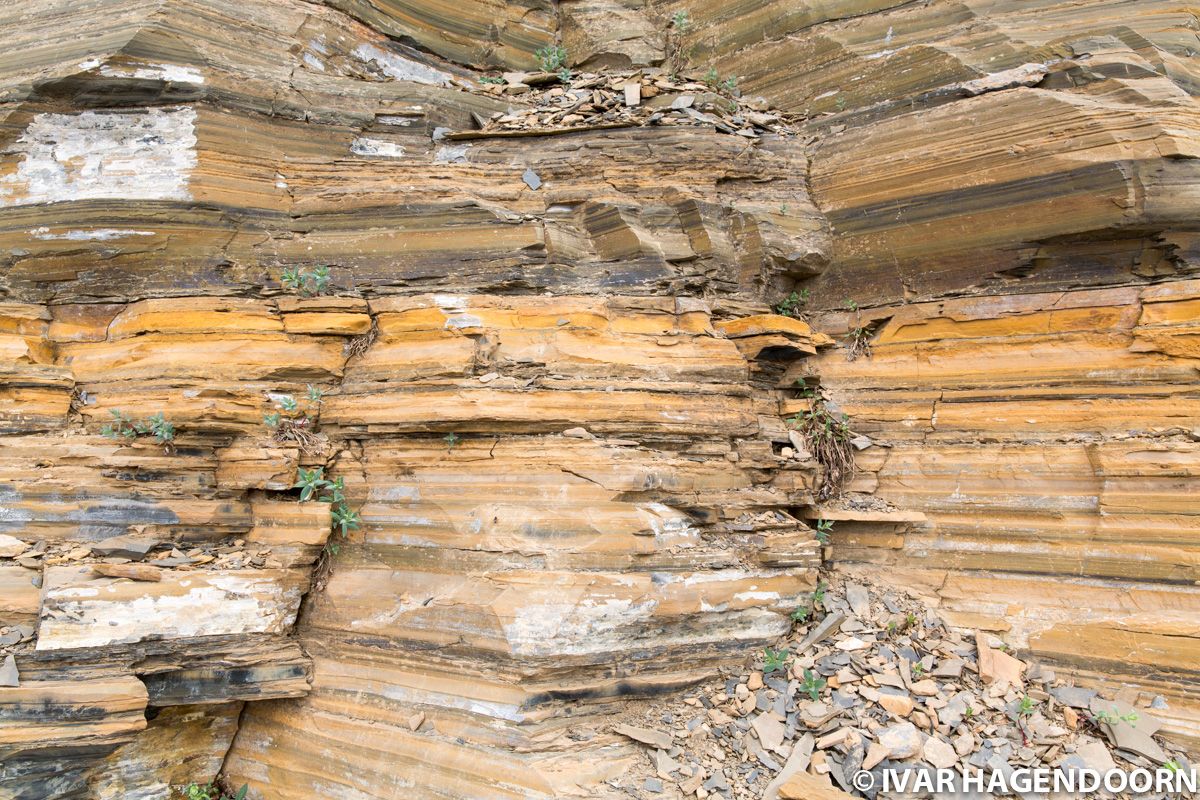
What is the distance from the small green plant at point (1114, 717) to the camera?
4.51m

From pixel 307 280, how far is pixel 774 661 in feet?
13.6

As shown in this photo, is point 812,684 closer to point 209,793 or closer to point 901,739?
point 901,739

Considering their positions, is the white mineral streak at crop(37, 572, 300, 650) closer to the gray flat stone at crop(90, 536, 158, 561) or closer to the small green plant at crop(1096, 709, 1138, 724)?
the gray flat stone at crop(90, 536, 158, 561)

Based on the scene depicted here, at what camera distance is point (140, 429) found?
4.96 meters

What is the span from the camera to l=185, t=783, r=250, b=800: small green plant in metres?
4.96

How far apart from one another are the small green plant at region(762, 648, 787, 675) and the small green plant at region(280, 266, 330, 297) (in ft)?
13.0

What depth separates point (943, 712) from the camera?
181 inches

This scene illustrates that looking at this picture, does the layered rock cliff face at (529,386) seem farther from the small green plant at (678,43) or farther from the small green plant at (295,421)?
the small green plant at (678,43)

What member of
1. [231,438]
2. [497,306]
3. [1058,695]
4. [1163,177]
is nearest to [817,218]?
[1163,177]

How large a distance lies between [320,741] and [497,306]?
304 cm

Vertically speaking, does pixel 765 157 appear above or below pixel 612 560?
above

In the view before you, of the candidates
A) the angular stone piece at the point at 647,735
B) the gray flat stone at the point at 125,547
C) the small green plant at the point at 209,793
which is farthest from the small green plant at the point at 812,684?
the gray flat stone at the point at 125,547

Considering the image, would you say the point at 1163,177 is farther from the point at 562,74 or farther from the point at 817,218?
the point at 562,74

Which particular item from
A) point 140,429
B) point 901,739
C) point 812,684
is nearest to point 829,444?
point 812,684
